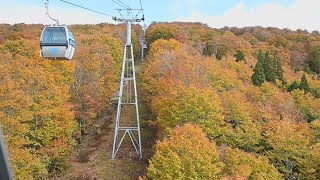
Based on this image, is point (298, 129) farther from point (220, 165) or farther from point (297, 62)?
point (297, 62)

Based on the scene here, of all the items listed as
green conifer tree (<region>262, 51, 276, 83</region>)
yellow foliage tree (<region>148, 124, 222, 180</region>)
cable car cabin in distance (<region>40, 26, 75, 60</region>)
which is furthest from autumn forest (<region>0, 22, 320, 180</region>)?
cable car cabin in distance (<region>40, 26, 75, 60</region>)

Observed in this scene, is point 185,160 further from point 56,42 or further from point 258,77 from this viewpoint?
point 258,77

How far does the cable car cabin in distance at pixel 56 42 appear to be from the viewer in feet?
58.7

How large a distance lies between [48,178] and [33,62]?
14.3 m

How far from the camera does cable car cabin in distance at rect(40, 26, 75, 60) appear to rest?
17.9m

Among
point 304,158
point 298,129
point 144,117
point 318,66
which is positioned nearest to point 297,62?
point 318,66

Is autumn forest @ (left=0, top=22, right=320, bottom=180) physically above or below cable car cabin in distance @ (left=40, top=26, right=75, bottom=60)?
below

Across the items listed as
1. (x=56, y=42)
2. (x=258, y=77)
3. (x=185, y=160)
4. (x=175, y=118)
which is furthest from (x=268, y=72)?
(x=56, y=42)

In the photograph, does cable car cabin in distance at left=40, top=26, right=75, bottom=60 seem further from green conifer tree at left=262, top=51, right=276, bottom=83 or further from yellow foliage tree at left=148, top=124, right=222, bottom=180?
green conifer tree at left=262, top=51, right=276, bottom=83

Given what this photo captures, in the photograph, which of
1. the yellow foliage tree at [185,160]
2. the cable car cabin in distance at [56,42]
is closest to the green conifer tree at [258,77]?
the yellow foliage tree at [185,160]

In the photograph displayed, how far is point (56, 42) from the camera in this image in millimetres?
17969

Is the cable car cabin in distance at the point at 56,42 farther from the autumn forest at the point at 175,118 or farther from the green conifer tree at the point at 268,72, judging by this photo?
the green conifer tree at the point at 268,72

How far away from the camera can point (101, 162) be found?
42656mm

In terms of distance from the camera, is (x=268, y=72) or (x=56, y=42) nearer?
(x=56, y=42)
